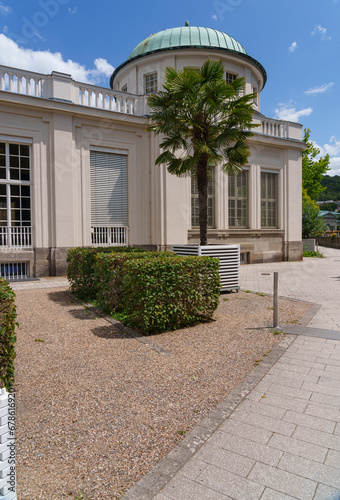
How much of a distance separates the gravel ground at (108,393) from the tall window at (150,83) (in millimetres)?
15255

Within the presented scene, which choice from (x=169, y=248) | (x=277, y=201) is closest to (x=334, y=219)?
(x=277, y=201)

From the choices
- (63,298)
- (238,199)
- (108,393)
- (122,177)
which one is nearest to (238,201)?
(238,199)

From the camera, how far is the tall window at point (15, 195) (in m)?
12.4

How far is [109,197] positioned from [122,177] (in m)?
1.10

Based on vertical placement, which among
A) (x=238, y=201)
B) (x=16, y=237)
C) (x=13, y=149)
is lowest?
(x=16, y=237)

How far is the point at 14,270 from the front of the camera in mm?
12609

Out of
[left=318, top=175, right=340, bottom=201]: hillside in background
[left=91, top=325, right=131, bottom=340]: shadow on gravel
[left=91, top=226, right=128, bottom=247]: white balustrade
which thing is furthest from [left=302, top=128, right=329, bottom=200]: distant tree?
[left=318, top=175, right=340, bottom=201]: hillside in background

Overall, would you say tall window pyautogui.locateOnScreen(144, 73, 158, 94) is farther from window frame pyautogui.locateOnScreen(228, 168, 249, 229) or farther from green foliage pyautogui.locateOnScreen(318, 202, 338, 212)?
green foliage pyautogui.locateOnScreen(318, 202, 338, 212)

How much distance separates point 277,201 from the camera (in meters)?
19.3

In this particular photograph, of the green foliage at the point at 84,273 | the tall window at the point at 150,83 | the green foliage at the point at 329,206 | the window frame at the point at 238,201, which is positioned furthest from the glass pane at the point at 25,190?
the green foliage at the point at 329,206

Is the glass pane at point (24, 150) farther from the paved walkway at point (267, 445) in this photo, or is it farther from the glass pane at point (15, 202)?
the paved walkway at point (267, 445)

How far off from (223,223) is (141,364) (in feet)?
44.1

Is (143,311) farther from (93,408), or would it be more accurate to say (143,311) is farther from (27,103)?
(27,103)

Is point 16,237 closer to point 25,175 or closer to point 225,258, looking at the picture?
point 25,175
